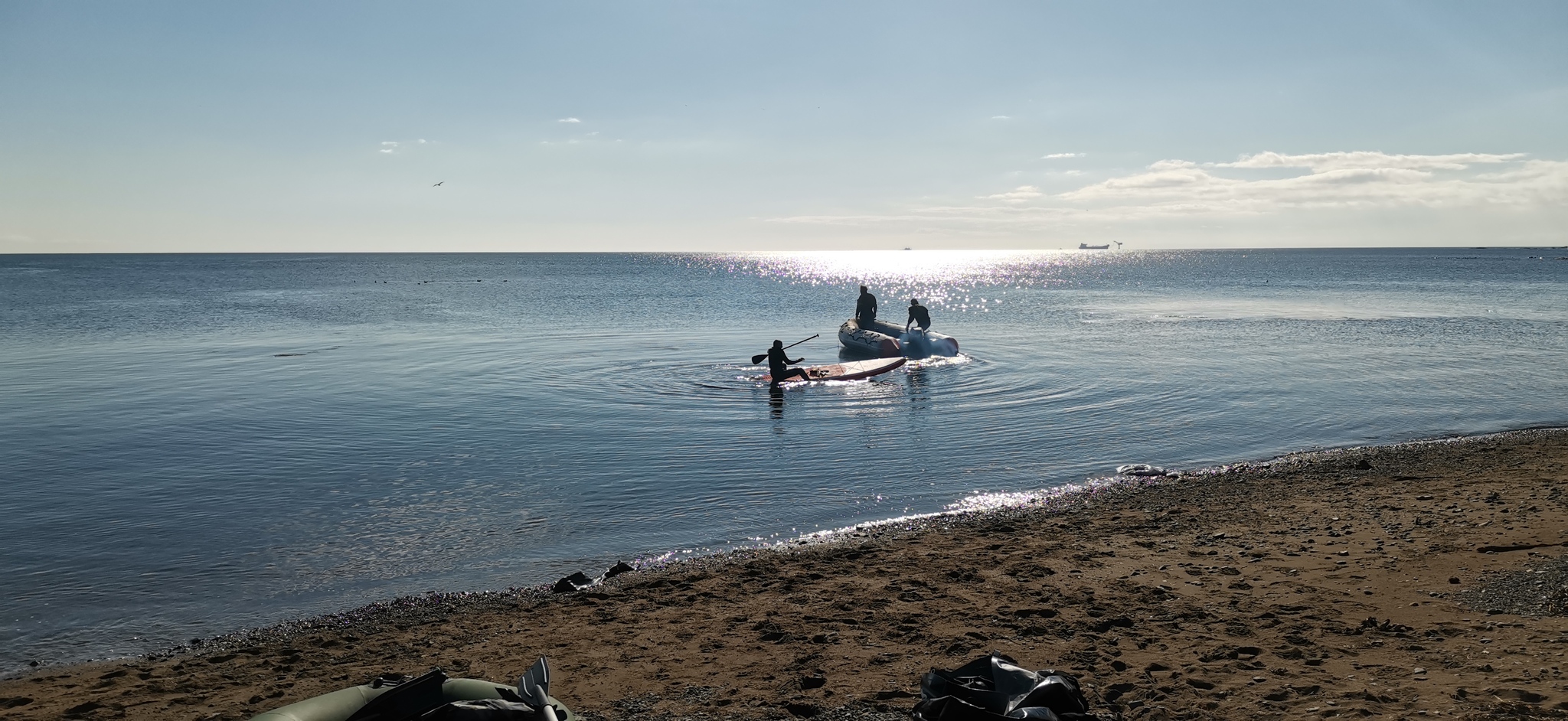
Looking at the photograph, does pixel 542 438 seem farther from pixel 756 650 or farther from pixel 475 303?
pixel 475 303

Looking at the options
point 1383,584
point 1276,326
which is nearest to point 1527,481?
point 1383,584

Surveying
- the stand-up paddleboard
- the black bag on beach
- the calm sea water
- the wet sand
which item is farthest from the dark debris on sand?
the stand-up paddleboard

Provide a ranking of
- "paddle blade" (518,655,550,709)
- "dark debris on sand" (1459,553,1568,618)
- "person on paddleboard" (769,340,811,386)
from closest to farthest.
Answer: "paddle blade" (518,655,550,709)
"dark debris on sand" (1459,553,1568,618)
"person on paddleboard" (769,340,811,386)

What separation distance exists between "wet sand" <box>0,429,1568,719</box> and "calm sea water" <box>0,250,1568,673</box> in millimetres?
1274

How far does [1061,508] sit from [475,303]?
5457cm

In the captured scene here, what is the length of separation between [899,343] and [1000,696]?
75.5 ft

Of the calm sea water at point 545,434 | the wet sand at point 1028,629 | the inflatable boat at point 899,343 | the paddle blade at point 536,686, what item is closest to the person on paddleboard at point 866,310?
the inflatable boat at point 899,343

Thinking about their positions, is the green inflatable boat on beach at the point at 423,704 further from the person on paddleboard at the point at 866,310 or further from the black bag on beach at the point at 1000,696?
the person on paddleboard at the point at 866,310

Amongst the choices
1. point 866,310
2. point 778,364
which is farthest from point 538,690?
point 866,310

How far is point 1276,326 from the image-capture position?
3862cm

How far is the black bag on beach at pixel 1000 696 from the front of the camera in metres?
5.07

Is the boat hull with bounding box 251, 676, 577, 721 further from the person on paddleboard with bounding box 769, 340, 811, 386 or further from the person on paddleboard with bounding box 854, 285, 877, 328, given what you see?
the person on paddleboard with bounding box 854, 285, 877, 328

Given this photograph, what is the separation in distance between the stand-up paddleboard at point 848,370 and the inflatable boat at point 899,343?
76.6 inches

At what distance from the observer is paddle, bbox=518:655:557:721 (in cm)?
504
